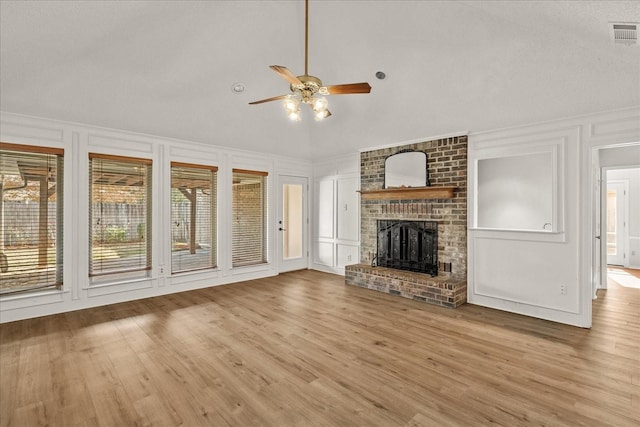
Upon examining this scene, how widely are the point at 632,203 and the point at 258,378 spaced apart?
29.9 feet

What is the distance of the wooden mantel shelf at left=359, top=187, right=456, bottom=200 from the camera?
4855mm

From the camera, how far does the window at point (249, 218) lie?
6141 millimetres

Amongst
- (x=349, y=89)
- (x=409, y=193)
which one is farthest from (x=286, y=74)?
(x=409, y=193)

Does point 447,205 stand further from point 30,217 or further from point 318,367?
point 30,217

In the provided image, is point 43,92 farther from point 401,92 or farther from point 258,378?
point 401,92

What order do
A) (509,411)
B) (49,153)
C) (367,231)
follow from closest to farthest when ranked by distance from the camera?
(509,411)
(49,153)
(367,231)

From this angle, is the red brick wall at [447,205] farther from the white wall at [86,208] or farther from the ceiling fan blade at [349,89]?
the white wall at [86,208]

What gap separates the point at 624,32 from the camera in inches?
101

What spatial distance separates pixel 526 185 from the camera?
5656 mm

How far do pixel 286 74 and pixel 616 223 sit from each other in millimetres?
8911

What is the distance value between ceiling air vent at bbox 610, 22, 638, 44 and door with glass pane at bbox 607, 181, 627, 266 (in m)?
6.54

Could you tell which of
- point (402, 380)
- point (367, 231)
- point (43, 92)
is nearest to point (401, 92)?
point (367, 231)

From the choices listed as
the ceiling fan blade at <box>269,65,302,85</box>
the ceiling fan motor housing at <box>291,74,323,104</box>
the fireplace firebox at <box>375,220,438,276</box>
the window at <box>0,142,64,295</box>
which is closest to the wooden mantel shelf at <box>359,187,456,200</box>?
the fireplace firebox at <box>375,220,438,276</box>

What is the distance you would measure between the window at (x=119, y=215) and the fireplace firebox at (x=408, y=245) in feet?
13.1
